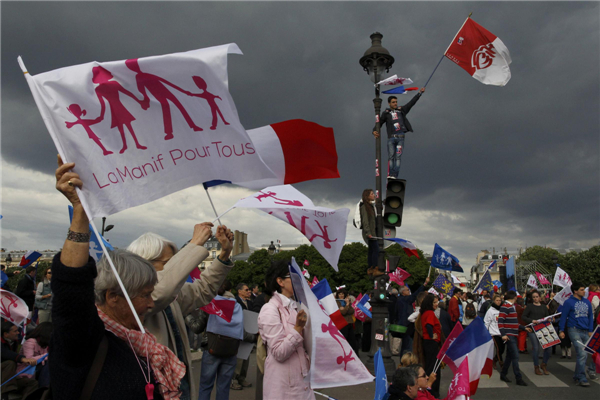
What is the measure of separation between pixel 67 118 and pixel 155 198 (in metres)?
0.63

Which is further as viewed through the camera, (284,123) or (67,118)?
(284,123)

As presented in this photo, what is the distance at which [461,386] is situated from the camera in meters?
4.63

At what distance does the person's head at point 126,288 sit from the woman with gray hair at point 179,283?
0.35 m

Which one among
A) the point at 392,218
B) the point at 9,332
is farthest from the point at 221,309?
the point at 392,218

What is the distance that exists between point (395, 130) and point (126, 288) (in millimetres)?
8269

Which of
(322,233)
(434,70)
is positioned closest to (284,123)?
(322,233)

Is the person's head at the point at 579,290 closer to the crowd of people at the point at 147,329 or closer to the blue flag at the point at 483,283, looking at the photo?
the blue flag at the point at 483,283

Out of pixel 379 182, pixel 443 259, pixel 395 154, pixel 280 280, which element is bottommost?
pixel 280 280

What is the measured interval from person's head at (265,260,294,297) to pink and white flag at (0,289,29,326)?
4346mm

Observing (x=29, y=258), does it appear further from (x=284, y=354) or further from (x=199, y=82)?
(x=199, y=82)

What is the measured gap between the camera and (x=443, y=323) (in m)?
9.79

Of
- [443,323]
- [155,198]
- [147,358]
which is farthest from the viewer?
[443,323]

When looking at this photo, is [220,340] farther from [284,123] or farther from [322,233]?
[284,123]

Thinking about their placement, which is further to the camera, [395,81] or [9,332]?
[395,81]
